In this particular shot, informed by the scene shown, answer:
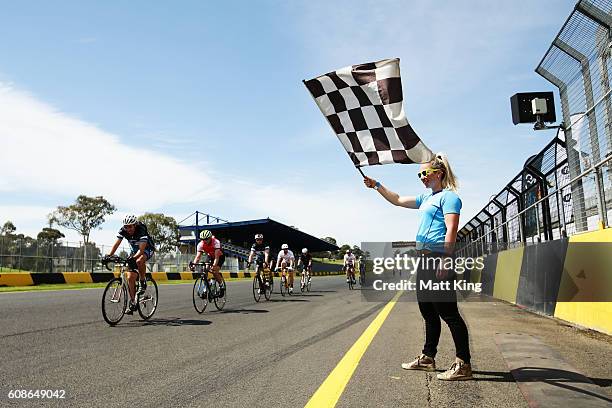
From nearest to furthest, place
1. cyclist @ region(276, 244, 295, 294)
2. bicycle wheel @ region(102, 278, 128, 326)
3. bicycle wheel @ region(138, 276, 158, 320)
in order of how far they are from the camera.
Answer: bicycle wheel @ region(102, 278, 128, 326)
bicycle wheel @ region(138, 276, 158, 320)
cyclist @ region(276, 244, 295, 294)

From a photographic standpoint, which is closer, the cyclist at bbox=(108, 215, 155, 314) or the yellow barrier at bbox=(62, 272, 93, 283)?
the cyclist at bbox=(108, 215, 155, 314)

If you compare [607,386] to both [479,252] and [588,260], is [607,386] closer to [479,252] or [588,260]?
[588,260]

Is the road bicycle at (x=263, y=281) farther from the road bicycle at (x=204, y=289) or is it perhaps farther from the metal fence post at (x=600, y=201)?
the metal fence post at (x=600, y=201)

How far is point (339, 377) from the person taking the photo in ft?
12.4

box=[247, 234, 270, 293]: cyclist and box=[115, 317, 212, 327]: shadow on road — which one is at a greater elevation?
box=[247, 234, 270, 293]: cyclist

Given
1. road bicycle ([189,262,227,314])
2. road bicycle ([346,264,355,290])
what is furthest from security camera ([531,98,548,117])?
road bicycle ([346,264,355,290])

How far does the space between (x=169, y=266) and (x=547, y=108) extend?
29196mm

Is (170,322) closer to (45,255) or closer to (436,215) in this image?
(436,215)

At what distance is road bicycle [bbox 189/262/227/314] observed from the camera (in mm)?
8938

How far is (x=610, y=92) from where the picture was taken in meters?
5.66

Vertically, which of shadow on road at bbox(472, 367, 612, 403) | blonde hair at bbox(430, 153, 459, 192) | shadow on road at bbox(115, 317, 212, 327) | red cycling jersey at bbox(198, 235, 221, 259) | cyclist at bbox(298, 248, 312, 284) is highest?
blonde hair at bbox(430, 153, 459, 192)

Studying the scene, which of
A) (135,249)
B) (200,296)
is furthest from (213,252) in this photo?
(135,249)

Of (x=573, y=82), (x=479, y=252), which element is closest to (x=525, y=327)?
Answer: (x=573, y=82)

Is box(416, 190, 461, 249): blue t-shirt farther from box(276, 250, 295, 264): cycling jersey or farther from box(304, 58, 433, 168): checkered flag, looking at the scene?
box(276, 250, 295, 264): cycling jersey
